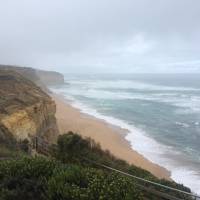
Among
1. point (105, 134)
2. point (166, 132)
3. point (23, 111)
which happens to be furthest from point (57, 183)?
point (166, 132)

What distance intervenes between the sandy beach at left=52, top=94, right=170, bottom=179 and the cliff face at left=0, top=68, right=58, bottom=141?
4793mm

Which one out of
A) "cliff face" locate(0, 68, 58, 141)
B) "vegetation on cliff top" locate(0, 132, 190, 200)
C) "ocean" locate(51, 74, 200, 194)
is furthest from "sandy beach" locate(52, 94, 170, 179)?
"vegetation on cliff top" locate(0, 132, 190, 200)

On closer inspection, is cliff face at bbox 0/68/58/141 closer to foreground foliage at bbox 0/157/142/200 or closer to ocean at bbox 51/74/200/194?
ocean at bbox 51/74/200/194

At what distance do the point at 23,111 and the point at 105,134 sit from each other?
12.6 meters

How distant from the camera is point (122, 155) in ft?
83.7

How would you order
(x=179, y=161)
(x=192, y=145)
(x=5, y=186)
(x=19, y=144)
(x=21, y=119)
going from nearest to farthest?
(x=5, y=186)
(x=19, y=144)
(x=21, y=119)
(x=179, y=161)
(x=192, y=145)

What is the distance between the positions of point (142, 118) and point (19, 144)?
95.3ft

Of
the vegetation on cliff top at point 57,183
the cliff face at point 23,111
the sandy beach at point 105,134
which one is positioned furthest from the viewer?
the sandy beach at point 105,134

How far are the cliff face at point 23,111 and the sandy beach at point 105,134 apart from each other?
4.79 m

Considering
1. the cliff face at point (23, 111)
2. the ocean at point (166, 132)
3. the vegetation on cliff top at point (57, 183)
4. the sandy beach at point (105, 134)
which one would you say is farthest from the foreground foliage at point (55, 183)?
the sandy beach at point (105, 134)

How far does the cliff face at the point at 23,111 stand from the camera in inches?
766

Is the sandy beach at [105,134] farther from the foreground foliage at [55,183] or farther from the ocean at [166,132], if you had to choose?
the foreground foliage at [55,183]

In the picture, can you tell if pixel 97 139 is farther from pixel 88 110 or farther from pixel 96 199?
pixel 96 199

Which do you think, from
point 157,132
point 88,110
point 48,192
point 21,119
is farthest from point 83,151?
point 88,110
